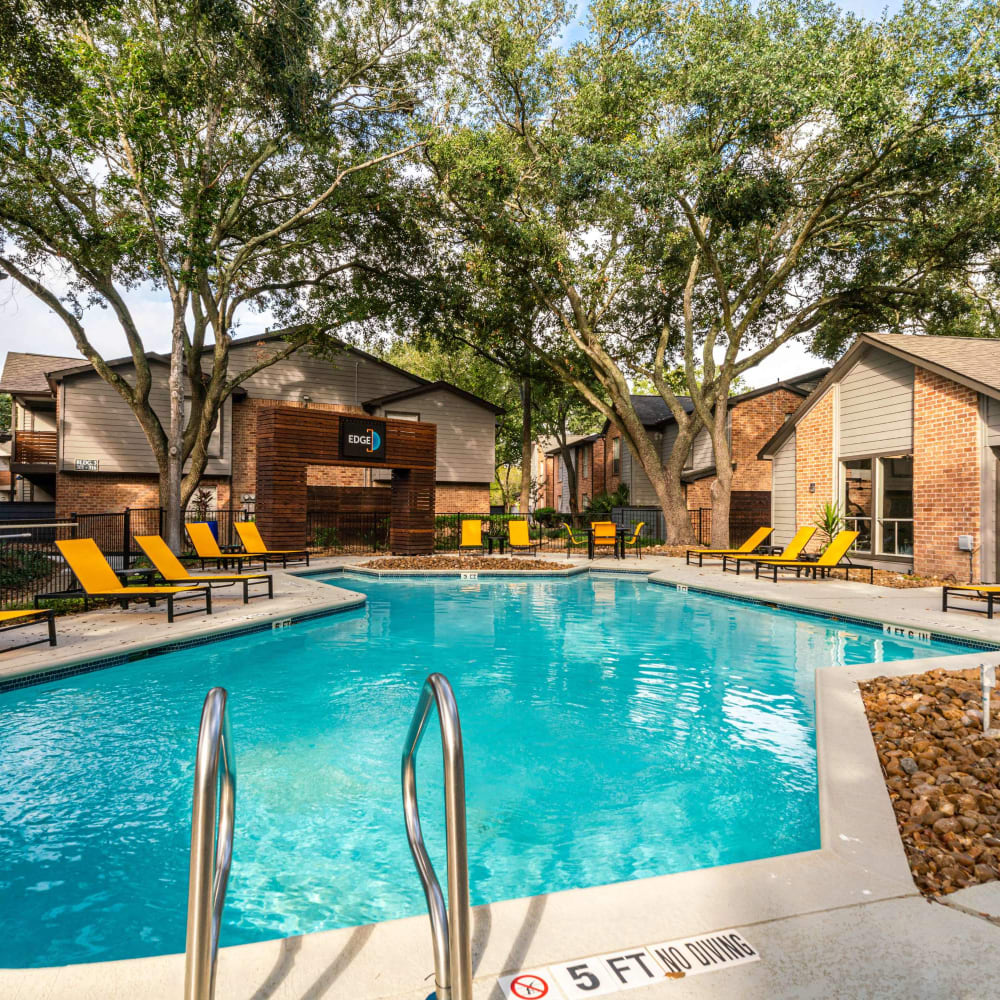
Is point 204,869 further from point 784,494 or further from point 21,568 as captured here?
point 784,494

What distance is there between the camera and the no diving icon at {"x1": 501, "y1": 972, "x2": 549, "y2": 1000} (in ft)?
6.19

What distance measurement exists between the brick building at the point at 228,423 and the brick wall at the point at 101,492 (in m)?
0.03

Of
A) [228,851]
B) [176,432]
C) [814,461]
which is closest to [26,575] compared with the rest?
[176,432]

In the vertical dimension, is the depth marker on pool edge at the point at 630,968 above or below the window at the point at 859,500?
below

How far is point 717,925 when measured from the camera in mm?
2248

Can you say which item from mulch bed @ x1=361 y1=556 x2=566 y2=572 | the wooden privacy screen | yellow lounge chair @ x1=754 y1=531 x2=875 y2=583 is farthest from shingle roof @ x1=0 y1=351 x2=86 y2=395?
yellow lounge chair @ x1=754 y1=531 x2=875 y2=583

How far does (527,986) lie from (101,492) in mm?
22757

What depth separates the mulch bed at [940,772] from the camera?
8.85ft

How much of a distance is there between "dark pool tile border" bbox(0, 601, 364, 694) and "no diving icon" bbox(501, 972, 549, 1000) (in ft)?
20.6

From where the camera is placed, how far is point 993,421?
1188 centimetres

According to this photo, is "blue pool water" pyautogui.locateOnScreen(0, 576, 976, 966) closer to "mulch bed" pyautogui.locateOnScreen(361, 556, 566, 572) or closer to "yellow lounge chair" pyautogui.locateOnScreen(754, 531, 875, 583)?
"yellow lounge chair" pyautogui.locateOnScreen(754, 531, 875, 583)

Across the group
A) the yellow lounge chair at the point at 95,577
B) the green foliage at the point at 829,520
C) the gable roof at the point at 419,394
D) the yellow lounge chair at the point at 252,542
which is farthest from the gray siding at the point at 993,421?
the gable roof at the point at 419,394

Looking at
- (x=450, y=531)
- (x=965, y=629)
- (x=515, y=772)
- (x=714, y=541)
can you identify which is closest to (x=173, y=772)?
(x=515, y=772)

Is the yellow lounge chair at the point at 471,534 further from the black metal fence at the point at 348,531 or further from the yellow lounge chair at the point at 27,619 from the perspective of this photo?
the yellow lounge chair at the point at 27,619
